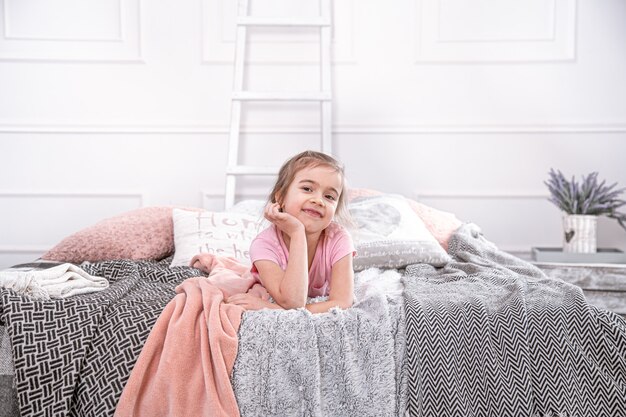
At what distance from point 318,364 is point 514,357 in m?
0.44

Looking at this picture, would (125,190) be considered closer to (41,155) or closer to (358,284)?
(41,155)

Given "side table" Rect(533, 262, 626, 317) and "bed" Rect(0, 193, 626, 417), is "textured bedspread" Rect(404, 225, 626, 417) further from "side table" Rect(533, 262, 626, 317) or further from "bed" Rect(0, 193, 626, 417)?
"side table" Rect(533, 262, 626, 317)

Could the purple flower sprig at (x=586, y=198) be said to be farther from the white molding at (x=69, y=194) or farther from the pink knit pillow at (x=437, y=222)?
the white molding at (x=69, y=194)

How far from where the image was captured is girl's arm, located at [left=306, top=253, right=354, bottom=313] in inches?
59.3

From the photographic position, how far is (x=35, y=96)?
3.06m

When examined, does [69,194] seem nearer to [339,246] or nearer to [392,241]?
[392,241]

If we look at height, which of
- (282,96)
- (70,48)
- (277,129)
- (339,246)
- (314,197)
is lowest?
(339,246)

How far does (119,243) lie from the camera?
7.27ft

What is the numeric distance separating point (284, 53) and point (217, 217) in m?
1.08

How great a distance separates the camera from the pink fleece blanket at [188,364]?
1273 mm

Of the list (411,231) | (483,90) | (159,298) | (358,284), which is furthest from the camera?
(483,90)

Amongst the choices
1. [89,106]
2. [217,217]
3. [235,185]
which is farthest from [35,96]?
[217,217]

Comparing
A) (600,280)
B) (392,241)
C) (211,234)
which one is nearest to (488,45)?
(600,280)

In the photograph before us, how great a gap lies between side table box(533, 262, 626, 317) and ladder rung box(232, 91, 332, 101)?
1.17m
